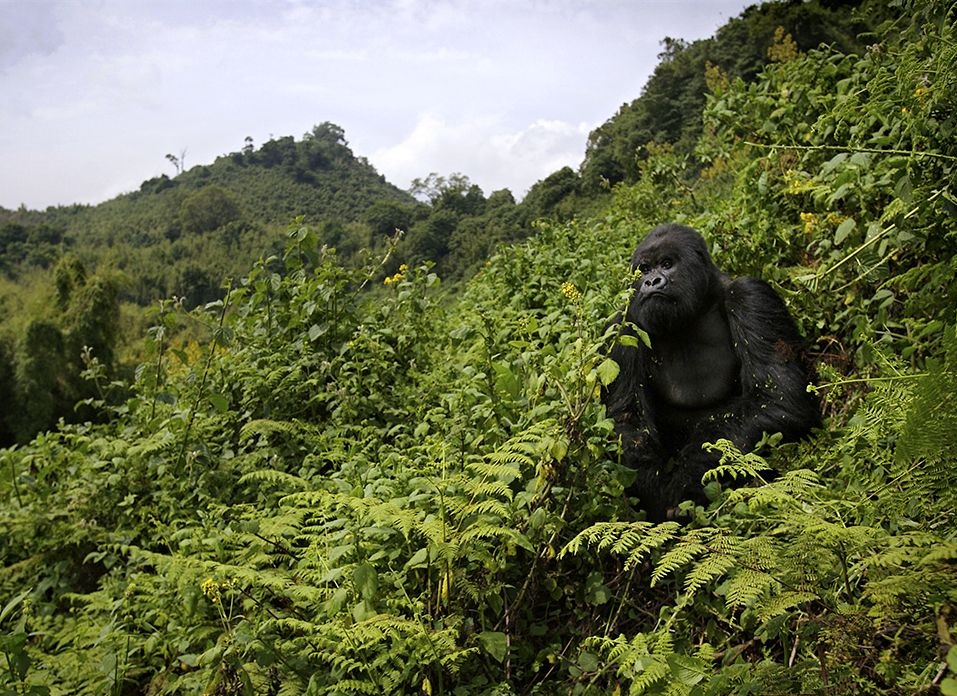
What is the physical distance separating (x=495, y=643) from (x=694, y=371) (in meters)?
1.75

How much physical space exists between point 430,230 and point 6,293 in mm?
24873

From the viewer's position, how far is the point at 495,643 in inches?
72.2

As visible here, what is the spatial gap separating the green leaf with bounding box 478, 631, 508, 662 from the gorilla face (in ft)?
5.32

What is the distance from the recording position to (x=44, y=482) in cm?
388

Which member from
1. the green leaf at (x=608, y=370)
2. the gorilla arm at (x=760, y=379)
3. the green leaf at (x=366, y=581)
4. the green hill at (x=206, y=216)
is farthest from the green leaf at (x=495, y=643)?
the green hill at (x=206, y=216)

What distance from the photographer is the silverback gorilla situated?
2836 millimetres

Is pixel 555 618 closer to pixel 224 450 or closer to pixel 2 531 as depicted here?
pixel 224 450

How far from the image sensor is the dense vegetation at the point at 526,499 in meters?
1.46

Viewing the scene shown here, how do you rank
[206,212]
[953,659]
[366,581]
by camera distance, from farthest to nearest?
1. [206,212]
2. [366,581]
3. [953,659]

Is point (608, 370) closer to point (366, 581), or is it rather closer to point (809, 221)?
point (366, 581)

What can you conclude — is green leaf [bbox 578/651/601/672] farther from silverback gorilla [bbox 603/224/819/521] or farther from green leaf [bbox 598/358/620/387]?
silverback gorilla [bbox 603/224/819/521]

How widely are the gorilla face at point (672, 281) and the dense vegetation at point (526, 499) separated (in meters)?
0.36

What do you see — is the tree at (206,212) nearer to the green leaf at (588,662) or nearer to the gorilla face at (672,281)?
the gorilla face at (672,281)

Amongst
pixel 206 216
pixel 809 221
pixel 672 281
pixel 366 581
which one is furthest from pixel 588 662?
pixel 206 216
